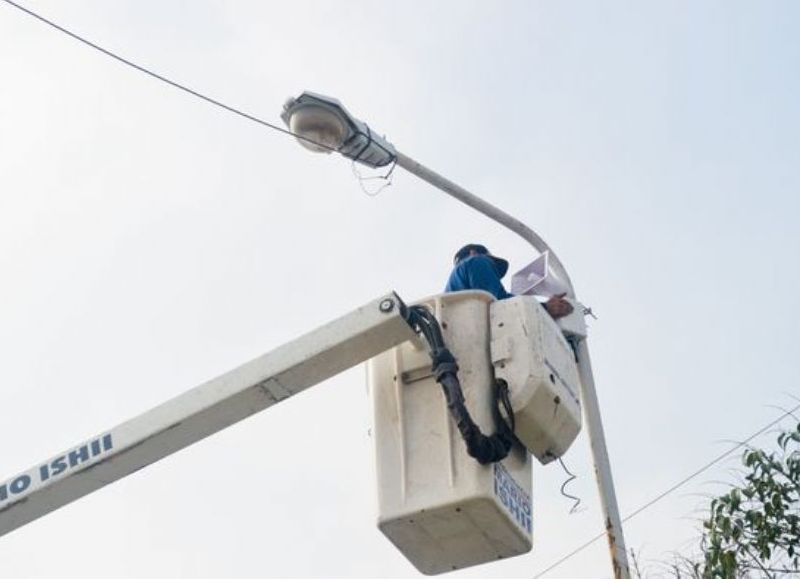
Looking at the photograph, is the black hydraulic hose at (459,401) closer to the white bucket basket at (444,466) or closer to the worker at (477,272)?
the white bucket basket at (444,466)

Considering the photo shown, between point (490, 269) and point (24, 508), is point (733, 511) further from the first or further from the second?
point (24, 508)

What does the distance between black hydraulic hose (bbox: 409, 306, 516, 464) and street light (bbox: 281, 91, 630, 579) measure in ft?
3.33

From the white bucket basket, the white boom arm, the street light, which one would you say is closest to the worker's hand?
the street light

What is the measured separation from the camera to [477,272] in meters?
5.11

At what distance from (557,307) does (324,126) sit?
4.32 feet

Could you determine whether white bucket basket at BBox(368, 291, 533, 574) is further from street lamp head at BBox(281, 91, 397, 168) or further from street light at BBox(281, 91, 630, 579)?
street lamp head at BBox(281, 91, 397, 168)

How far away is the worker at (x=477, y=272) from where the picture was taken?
5.09 metres

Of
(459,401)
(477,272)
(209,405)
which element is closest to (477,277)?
(477,272)

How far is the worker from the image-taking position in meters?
5.09

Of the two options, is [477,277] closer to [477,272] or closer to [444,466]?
[477,272]

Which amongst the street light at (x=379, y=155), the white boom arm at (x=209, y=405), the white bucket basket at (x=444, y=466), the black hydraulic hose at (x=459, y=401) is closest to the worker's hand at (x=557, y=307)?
the street light at (x=379, y=155)

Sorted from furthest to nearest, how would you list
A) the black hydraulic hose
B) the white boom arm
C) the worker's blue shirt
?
the worker's blue shirt → the white boom arm → the black hydraulic hose

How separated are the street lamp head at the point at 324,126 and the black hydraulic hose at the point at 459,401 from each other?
142cm

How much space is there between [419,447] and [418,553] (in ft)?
1.23
